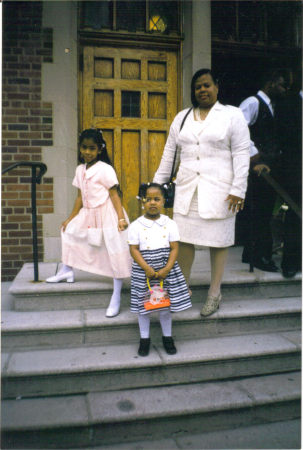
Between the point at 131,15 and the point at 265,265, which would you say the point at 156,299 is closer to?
the point at 265,265

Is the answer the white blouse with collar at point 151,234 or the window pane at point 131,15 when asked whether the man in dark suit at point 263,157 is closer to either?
the white blouse with collar at point 151,234

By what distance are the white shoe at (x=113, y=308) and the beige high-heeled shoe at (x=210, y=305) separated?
0.67m

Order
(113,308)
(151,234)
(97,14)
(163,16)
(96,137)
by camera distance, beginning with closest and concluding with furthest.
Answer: (151,234) < (113,308) < (96,137) < (97,14) < (163,16)

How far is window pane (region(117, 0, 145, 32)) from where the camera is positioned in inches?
192

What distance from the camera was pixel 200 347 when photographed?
10.0 feet

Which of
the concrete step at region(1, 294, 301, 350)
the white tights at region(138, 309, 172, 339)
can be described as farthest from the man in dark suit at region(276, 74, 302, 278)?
the white tights at region(138, 309, 172, 339)

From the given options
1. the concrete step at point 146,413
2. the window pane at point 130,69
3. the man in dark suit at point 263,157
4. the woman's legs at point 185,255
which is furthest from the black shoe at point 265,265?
the window pane at point 130,69

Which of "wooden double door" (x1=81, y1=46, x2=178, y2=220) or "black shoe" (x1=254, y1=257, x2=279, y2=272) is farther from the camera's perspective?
"wooden double door" (x1=81, y1=46, x2=178, y2=220)

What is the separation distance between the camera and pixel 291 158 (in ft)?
13.2

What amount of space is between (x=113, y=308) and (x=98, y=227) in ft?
2.29

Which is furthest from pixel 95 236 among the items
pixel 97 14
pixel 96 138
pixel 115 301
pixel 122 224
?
pixel 97 14

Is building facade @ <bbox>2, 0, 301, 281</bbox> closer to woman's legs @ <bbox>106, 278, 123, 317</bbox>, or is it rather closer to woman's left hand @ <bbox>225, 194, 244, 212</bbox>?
woman's legs @ <bbox>106, 278, 123, 317</bbox>

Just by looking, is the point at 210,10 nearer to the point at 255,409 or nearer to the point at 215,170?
the point at 215,170

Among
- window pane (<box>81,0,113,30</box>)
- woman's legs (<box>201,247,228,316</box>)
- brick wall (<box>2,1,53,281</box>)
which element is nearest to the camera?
woman's legs (<box>201,247,228,316</box>)
